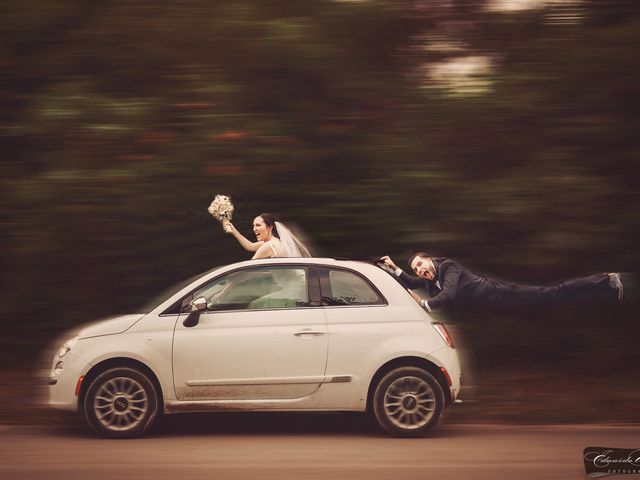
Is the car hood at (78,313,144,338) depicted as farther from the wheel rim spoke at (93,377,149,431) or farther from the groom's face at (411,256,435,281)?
the groom's face at (411,256,435,281)

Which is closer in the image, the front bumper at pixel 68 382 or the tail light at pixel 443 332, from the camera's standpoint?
→ the front bumper at pixel 68 382

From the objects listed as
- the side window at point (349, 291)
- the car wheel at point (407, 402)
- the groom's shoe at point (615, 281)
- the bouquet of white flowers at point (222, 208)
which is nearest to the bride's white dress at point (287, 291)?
the side window at point (349, 291)

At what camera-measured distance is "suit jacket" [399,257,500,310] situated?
987 cm

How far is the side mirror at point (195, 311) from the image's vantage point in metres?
8.22

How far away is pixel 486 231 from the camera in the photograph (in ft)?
33.5

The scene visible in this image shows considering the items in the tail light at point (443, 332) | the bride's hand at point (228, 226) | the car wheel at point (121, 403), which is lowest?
the car wheel at point (121, 403)

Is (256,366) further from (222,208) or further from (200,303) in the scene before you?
(222,208)

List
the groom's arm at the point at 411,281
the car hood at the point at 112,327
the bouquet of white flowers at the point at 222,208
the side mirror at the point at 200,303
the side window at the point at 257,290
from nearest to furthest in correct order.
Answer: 1. the side mirror at the point at 200,303
2. the car hood at the point at 112,327
3. the side window at the point at 257,290
4. the groom's arm at the point at 411,281
5. the bouquet of white flowers at the point at 222,208

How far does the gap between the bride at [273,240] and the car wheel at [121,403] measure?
2234 millimetres

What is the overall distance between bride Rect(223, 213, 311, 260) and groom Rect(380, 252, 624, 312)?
0.97m

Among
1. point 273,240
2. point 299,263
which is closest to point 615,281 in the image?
point 273,240

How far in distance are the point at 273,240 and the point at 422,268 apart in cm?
167

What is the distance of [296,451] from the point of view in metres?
7.82

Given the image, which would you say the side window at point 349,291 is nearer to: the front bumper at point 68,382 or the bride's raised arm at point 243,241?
the bride's raised arm at point 243,241
